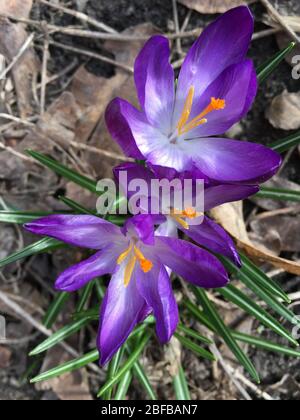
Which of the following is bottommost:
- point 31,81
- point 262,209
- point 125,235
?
point 125,235

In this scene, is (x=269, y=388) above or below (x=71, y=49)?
below

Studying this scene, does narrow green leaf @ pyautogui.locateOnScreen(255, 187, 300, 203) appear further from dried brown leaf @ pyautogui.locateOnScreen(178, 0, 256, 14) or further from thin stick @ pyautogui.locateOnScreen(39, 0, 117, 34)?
thin stick @ pyautogui.locateOnScreen(39, 0, 117, 34)

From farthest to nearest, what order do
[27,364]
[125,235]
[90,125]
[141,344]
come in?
[27,364] < [90,125] < [141,344] < [125,235]

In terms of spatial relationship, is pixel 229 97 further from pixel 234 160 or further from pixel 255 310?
pixel 255 310

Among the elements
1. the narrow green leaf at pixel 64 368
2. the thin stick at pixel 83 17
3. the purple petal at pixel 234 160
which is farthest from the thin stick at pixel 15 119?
the narrow green leaf at pixel 64 368

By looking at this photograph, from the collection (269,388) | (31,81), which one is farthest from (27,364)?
(31,81)

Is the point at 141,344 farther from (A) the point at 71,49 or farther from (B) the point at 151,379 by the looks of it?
(A) the point at 71,49

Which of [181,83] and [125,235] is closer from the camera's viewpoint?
[125,235]
